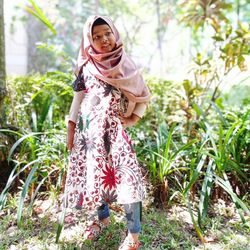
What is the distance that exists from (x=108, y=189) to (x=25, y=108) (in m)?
1.82

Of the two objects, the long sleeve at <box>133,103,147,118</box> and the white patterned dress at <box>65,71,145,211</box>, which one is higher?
the long sleeve at <box>133,103,147,118</box>

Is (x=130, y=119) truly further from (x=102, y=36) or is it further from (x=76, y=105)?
(x=102, y=36)

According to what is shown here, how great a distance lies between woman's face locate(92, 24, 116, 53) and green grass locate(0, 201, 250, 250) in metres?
1.19

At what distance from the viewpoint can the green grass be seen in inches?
76.6

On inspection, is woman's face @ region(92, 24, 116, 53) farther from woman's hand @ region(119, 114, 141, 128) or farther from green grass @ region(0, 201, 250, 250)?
green grass @ region(0, 201, 250, 250)

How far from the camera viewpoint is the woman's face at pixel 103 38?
1779 mm

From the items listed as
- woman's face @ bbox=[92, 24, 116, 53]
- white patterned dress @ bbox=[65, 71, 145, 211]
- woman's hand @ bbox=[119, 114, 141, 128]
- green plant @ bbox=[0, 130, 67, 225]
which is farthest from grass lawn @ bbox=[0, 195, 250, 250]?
woman's face @ bbox=[92, 24, 116, 53]

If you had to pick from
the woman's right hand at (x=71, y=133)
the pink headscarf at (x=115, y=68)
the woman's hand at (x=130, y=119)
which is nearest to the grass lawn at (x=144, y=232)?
the woman's right hand at (x=71, y=133)

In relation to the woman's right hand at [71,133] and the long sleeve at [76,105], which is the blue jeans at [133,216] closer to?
the woman's right hand at [71,133]

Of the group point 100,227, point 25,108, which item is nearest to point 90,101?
point 100,227

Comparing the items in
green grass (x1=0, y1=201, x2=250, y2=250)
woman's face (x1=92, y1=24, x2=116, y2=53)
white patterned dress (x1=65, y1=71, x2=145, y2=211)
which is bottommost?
green grass (x1=0, y1=201, x2=250, y2=250)

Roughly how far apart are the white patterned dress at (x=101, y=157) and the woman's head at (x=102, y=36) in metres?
0.19

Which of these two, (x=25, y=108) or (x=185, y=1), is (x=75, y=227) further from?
(x=185, y=1)

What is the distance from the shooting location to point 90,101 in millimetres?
1862
